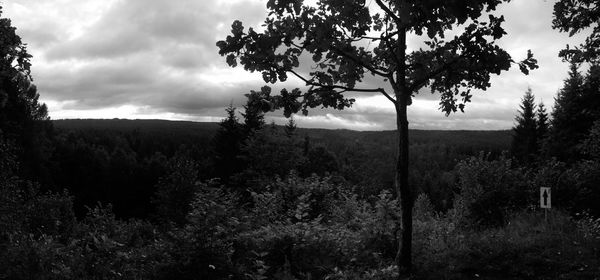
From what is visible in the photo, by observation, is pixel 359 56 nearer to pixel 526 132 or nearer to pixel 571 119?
pixel 571 119

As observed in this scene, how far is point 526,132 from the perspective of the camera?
4297cm

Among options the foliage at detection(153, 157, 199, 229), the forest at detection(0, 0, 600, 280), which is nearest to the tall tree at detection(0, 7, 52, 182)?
the foliage at detection(153, 157, 199, 229)

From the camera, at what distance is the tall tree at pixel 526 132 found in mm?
41753

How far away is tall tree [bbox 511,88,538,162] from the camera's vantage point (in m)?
41.8

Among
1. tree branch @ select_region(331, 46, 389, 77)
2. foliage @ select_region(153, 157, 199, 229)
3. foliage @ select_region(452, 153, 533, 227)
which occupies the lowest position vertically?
foliage @ select_region(153, 157, 199, 229)

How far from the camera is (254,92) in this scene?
571 cm

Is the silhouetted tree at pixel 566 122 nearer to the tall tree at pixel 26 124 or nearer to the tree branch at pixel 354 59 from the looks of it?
the tree branch at pixel 354 59

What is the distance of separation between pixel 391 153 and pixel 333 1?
125 m

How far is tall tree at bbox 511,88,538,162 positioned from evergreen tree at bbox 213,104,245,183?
25.4m

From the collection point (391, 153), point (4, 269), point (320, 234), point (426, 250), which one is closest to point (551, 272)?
point (426, 250)

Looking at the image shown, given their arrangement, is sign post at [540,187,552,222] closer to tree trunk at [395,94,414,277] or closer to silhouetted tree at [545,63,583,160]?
tree trunk at [395,94,414,277]

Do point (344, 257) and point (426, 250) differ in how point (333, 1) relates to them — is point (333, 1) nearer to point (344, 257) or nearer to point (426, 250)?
point (344, 257)

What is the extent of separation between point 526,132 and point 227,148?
27.9 m

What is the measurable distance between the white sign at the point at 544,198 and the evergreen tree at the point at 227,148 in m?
27.6
